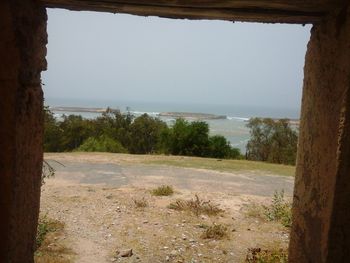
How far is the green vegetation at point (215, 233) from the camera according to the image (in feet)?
20.1

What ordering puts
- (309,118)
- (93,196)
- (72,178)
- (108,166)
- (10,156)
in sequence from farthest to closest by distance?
(108,166) → (72,178) → (93,196) → (309,118) → (10,156)

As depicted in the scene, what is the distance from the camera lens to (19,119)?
104 inches

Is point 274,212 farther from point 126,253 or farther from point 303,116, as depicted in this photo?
point 303,116

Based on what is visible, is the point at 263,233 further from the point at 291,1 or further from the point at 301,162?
the point at 291,1

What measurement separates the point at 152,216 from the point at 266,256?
9.08ft

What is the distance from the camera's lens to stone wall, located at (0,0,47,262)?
8.30 feet

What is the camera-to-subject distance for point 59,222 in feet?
21.7

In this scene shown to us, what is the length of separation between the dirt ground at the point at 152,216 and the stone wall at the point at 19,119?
265cm

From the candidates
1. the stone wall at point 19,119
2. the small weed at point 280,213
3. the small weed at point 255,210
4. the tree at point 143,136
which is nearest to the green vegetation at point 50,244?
the stone wall at point 19,119

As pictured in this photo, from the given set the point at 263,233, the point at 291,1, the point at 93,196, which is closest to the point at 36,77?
the point at 291,1

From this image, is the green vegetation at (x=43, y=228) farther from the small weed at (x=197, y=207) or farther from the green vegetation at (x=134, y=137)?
the green vegetation at (x=134, y=137)

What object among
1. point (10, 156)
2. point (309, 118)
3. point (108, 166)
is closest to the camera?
point (10, 156)

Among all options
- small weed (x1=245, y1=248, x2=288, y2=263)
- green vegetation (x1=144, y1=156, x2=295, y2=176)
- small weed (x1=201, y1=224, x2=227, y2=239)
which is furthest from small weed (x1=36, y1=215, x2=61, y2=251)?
green vegetation (x1=144, y1=156, x2=295, y2=176)

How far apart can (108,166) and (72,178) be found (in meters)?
2.49
